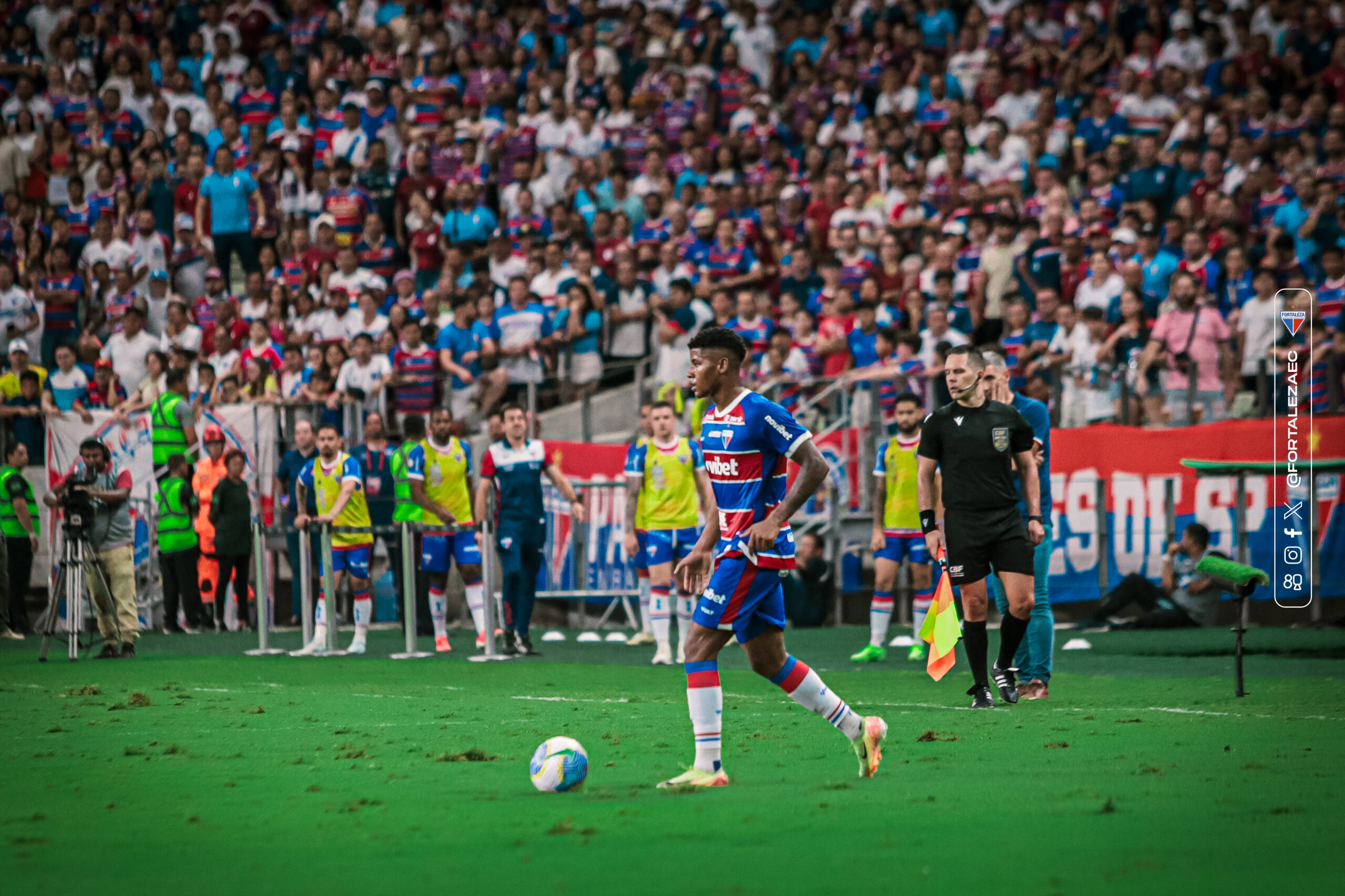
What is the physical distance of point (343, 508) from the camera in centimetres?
1652

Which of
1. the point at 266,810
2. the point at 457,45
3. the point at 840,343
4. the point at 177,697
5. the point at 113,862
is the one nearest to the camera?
the point at 113,862

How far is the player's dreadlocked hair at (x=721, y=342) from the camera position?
24.6 feet

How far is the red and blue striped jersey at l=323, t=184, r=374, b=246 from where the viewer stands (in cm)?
2370

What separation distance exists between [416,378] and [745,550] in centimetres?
1313

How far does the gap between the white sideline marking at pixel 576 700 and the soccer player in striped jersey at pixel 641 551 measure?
2786mm

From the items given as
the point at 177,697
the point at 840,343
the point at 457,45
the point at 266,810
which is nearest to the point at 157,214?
the point at 457,45

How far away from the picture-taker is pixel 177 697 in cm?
1185

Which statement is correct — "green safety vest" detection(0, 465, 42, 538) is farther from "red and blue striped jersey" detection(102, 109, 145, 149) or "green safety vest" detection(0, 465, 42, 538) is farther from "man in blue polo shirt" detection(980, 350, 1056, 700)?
"man in blue polo shirt" detection(980, 350, 1056, 700)

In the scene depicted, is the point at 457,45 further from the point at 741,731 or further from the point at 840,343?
the point at 741,731

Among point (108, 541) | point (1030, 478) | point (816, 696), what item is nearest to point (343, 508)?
point (108, 541)

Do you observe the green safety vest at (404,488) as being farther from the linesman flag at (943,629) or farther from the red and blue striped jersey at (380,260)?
the linesman flag at (943,629)

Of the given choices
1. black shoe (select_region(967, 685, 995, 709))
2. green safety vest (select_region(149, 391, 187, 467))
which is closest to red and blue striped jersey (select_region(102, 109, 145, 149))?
green safety vest (select_region(149, 391, 187, 467))

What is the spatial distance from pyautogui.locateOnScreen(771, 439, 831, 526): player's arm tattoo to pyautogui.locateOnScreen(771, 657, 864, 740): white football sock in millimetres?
685

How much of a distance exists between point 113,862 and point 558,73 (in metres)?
20.3
